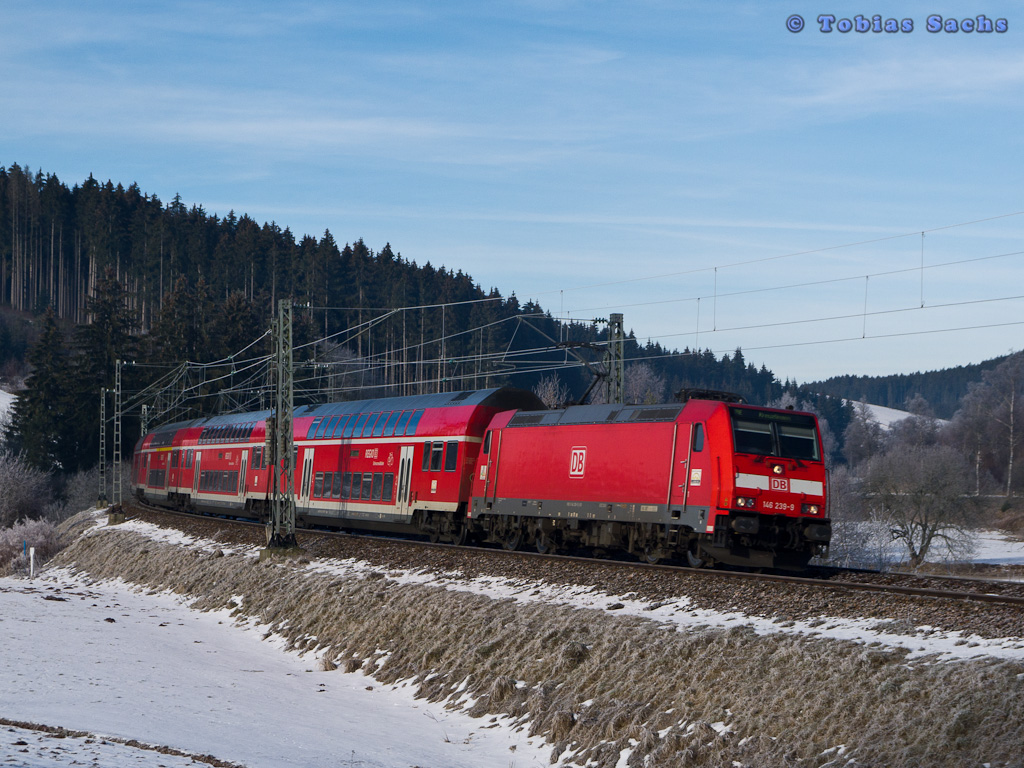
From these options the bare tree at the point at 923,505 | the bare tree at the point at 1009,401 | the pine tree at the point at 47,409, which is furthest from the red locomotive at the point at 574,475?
the bare tree at the point at 1009,401

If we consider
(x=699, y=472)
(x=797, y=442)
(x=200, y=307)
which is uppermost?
(x=200, y=307)

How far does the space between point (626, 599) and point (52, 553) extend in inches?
1632

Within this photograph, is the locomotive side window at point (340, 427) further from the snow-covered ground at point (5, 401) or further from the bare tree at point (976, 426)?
the bare tree at point (976, 426)

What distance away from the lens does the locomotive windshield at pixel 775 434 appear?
20094mm

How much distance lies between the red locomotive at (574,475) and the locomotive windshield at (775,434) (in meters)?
0.03

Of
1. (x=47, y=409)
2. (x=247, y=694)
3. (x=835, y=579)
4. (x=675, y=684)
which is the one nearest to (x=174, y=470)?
(x=47, y=409)

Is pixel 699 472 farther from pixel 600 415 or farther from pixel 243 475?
pixel 243 475

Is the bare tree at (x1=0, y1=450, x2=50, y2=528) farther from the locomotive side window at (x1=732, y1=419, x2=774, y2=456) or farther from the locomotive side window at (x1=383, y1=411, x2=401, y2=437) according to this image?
the locomotive side window at (x1=732, y1=419, x2=774, y2=456)

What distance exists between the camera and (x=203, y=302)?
339 feet

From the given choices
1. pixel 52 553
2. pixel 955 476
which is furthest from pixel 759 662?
pixel 955 476

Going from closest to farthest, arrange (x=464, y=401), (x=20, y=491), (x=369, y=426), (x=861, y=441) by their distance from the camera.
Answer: (x=464, y=401) → (x=369, y=426) → (x=20, y=491) → (x=861, y=441)

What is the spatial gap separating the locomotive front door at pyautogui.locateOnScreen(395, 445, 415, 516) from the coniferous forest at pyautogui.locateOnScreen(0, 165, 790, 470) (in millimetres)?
57126

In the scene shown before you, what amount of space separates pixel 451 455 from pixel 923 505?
145ft

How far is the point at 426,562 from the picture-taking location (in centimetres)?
2520
